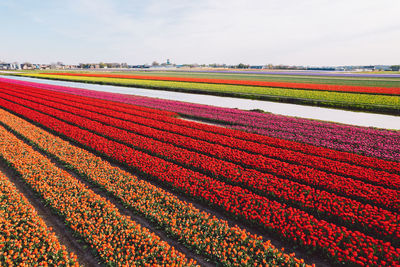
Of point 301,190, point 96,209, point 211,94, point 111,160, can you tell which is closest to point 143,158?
point 111,160

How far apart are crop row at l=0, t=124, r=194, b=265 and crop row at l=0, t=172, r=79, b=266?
0.72 meters

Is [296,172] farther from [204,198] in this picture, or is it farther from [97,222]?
[97,222]

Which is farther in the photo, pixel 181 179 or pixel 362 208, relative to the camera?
pixel 181 179

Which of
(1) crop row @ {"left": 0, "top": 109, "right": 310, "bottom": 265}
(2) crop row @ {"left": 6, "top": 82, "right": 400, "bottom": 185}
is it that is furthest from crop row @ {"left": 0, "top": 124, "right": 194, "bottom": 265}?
(2) crop row @ {"left": 6, "top": 82, "right": 400, "bottom": 185}

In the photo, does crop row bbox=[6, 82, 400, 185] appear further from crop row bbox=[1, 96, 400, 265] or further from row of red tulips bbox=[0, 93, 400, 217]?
crop row bbox=[1, 96, 400, 265]

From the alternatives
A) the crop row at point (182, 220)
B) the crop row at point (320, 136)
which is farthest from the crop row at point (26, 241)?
the crop row at point (320, 136)

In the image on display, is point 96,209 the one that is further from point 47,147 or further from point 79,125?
point 79,125

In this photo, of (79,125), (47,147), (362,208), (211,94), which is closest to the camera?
(362,208)

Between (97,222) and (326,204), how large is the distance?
820 centimetres

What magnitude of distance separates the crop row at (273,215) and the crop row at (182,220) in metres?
0.83

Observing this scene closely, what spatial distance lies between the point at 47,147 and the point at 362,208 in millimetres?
16328

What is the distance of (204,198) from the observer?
9.30 metres

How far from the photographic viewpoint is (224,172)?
11.0m

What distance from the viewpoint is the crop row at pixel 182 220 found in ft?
21.0
